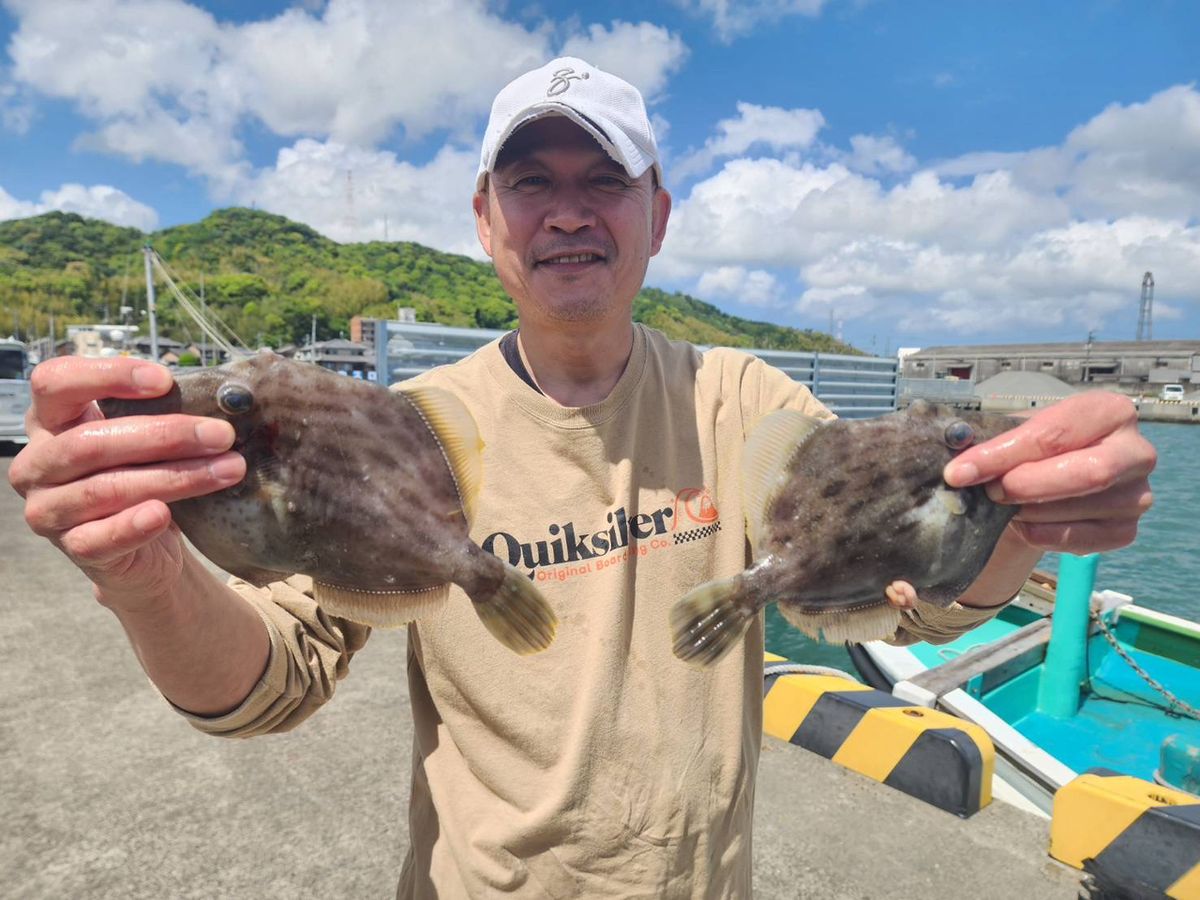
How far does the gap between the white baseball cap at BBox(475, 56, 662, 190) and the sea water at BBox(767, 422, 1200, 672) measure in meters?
6.29

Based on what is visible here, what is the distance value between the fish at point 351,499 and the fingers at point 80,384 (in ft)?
0.26

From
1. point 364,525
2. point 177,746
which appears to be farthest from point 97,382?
point 177,746

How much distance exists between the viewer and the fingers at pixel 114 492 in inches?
49.6

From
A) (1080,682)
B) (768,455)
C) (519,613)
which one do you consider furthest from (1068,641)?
(519,613)

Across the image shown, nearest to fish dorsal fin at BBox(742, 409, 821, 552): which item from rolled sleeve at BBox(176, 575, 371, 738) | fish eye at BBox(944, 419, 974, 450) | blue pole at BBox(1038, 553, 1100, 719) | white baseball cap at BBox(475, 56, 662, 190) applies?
fish eye at BBox(944, 419, 974, 450)

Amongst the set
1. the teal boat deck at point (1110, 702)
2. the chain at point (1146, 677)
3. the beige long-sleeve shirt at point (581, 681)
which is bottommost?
the teal boat deck at point (1110, 702)

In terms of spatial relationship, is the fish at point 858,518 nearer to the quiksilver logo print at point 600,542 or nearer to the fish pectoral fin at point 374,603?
the quiksilver logo print at point 600,542

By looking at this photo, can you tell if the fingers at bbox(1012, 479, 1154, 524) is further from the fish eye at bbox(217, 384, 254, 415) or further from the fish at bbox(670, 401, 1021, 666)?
the fish eye at bbox(217, 384, 254, 415)

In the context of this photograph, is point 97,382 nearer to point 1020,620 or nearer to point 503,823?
point 503,823

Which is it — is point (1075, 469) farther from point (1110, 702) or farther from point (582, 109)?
point (1110, 702)

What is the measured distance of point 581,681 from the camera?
1.72m

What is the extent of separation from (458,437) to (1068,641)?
7.12m

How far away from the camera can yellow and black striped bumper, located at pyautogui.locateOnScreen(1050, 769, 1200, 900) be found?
2.97 metres

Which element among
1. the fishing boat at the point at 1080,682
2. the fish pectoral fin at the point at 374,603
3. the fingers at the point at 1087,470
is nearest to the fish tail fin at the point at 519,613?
the fish pectoral fin at the point at 374,603
